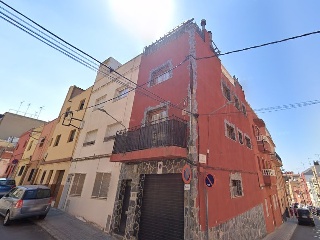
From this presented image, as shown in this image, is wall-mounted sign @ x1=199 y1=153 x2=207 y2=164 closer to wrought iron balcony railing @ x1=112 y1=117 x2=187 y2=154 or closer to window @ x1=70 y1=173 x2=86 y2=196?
wrought iron balcony railing @ x1=112 y1=117 x2=187 y2=154

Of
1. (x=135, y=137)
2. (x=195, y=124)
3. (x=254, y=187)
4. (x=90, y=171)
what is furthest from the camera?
(x=254, y=187)

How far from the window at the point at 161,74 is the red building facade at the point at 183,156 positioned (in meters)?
0.06

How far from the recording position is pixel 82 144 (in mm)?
14875

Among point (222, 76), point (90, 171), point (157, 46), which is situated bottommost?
point (90, 171)

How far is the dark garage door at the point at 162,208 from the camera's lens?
291 inches

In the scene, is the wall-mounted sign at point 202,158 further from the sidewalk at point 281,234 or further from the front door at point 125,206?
the sidewalk at point 281,234

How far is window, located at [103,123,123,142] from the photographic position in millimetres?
12319

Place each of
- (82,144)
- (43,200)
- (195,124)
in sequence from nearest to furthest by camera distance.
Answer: (195,124) < (43,200) < (82,144)

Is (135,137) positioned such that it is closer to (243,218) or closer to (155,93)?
(155,93)

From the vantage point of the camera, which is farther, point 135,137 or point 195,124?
point 135,137

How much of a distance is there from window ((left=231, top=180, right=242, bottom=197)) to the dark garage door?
14.1 ft

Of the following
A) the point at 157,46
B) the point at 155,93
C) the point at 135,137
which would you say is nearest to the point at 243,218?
the point at 135,137

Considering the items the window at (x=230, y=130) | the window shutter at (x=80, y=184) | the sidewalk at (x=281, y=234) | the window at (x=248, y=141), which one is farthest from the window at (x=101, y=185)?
the sidewalk at (x=281, y=234)

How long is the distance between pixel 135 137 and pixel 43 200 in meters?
6.72
